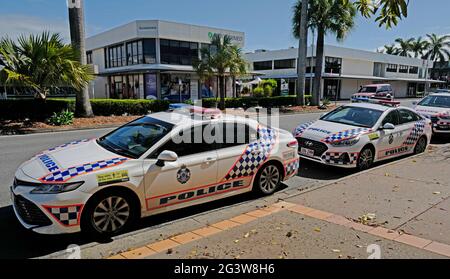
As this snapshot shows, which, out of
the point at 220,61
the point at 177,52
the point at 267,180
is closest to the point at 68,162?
the point at 267,180

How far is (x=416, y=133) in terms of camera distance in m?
9.04

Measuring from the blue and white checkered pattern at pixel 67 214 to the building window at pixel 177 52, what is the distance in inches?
1095

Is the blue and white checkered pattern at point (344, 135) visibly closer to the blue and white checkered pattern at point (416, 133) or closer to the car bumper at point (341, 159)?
the car bumper at point (341, 159)

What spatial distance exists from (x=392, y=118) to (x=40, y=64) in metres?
13.3

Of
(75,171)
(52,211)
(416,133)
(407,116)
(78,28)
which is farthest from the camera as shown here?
(78,28)

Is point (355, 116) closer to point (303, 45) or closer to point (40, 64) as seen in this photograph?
point (40, 64)

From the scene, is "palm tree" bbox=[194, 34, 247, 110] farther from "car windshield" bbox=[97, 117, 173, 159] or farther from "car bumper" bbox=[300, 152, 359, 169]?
"car windshield" bbox=[97, 117, 173, 159]

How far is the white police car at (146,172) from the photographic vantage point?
12.3ft

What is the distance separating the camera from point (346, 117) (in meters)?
8.52

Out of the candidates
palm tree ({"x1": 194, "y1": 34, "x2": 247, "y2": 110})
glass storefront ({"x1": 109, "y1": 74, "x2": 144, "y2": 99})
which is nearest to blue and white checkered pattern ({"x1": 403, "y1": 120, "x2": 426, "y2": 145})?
palm tree ({"x1": 194, "y1": 34, "x2": 247, "y2": 110})

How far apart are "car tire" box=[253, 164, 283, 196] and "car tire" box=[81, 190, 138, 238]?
7.18 ft

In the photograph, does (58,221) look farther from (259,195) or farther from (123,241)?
(259,195)
